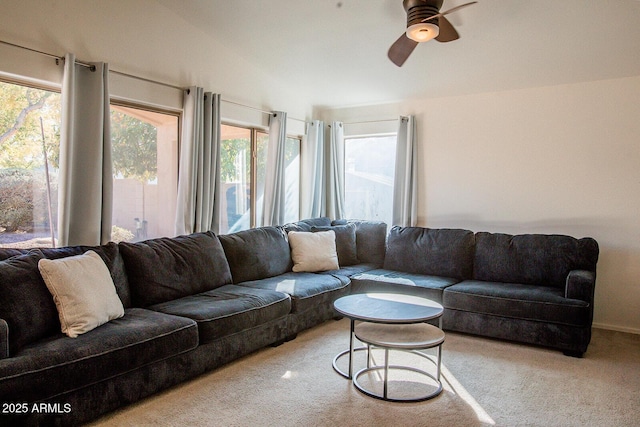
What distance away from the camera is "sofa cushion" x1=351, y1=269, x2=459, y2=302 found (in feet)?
13.9

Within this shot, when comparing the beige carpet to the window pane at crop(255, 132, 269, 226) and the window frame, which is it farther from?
the window pane at crop(255, 132, 269, 226)

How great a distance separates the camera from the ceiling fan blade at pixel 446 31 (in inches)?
126

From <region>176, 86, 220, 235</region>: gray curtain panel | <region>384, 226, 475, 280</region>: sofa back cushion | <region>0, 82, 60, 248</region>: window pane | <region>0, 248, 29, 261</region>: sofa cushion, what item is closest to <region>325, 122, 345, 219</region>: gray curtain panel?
<region>384, 226, 475, 280</region>: sofa back cushion

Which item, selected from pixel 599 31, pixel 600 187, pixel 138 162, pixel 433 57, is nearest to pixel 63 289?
pixel 138 162

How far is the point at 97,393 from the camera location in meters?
2.48

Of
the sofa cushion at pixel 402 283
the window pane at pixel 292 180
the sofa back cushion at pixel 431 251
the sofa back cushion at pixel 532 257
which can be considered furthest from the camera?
the window pane at pixel 292 180

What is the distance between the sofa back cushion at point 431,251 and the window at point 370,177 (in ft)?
2.46

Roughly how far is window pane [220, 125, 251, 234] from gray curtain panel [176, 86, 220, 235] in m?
0.39

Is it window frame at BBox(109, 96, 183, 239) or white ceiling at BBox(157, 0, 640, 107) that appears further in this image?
window frame at BBox(109, 96, 183, 239)

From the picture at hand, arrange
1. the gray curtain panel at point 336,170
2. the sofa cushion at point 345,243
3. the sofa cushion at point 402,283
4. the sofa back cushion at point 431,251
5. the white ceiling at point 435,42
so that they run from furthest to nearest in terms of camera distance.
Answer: the gray curtain panel at point 336,170
the sofa cushion at point 345,243
the sofa back cushion at point 431,251
the sofa cushion at point 402,283
the white ceiling at point 435,42

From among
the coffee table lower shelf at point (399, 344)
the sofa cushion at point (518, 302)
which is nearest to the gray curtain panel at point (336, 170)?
the sofa cushion at point (518, 302)

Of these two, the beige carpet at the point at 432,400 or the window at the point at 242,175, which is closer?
the beige carpet at the point at 432,400

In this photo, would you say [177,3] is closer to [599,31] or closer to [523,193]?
[599,31]

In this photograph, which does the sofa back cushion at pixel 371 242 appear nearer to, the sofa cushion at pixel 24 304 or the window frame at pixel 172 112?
the window frame at pixel 172 112
